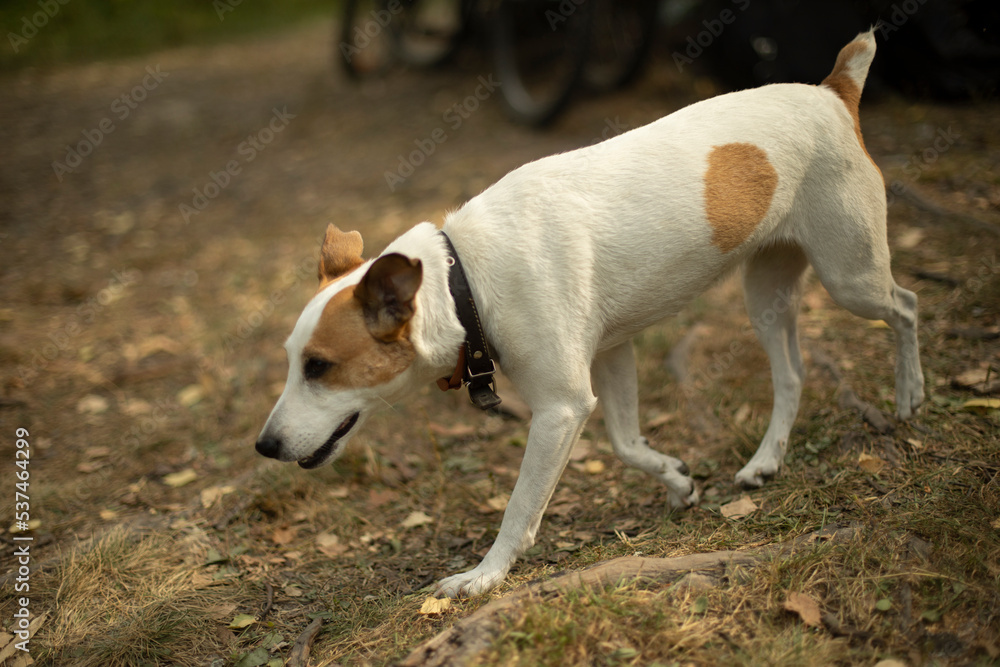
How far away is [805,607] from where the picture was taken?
6.95 feet

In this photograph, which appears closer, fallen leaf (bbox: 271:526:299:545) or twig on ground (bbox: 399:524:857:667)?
twig on ground (bbox: 399:524:857:667)

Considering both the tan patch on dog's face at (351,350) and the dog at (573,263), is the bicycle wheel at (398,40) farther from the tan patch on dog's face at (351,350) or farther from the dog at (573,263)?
the tan patch on dog's face at (351,350)

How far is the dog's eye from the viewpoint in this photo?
241cm

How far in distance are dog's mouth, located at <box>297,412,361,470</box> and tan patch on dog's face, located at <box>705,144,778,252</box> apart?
145cm

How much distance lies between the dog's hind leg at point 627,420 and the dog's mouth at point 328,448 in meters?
1.02

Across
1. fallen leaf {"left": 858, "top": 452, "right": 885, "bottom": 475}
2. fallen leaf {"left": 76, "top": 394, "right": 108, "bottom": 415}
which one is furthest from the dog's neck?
fallen leaf {"left": 76, "top": 394, "right": 108, "bottom": 415}

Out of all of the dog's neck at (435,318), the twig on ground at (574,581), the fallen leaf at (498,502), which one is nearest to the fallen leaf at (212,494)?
the fallen leaf at (498,502)

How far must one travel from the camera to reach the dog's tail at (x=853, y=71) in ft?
9.50

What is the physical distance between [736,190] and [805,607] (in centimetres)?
140

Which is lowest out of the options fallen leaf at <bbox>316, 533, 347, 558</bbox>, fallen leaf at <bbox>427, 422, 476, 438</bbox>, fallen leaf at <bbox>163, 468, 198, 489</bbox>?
fallen leaf at <bbox>163, 468, 198, 489</bbox>

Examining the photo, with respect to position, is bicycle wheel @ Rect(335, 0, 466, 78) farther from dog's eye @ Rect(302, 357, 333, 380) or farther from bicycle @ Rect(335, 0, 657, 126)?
dog's eye @ Rect(302, 357, 333, 380)

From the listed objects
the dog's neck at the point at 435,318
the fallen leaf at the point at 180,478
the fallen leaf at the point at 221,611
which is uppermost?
the dog's neck at the point at 435,318

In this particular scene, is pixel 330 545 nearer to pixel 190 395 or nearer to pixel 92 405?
pixel 190 395

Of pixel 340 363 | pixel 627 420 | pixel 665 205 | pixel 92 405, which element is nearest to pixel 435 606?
pixel 340 363
